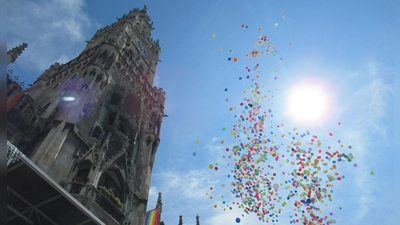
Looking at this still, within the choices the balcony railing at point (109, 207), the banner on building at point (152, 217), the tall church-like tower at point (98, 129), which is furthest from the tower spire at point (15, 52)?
the banner on building at point (152, 217)

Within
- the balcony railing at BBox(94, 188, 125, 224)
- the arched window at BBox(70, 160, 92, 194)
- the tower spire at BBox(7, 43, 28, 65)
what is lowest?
the balcony railing at BBox(94, 188, 125, 224)

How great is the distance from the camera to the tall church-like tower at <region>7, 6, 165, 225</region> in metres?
22.7

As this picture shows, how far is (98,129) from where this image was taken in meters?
29.5

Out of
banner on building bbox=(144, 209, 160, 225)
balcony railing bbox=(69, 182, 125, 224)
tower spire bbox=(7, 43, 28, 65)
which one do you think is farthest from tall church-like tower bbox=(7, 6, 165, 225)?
tower spire bbox=(7, 43, 28, 65)

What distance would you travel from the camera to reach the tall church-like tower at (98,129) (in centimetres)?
2273

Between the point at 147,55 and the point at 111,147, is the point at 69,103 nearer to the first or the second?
the point at 111,147

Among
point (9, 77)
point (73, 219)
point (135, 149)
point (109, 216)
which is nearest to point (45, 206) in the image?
point (73, 219)

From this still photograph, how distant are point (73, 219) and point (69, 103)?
605 inches

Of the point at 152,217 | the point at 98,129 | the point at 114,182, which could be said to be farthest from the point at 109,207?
the point at 98,129

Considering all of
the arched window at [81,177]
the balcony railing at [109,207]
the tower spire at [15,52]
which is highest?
the tower spire at [15,52]

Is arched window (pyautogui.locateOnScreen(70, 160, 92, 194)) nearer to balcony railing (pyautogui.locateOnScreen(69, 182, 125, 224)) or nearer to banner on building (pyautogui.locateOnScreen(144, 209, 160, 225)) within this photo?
balcony railing (pyautogui.locateOnScreen(69, 182, 125, 224))

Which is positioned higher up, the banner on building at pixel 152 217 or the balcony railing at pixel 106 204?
A: the banner on building at pixel 152 217

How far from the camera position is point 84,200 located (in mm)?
21281

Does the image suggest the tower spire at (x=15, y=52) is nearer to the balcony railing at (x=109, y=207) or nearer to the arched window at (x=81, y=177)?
the arched window at (x=81, y=177)
